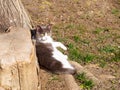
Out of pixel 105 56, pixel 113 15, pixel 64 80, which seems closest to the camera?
pixel 64 80

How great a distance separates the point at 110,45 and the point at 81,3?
101 inches

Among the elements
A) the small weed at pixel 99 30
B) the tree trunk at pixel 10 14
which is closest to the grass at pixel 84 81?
the tree trunk at pixel 10 14

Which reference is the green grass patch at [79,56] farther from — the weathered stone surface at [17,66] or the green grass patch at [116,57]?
the weathered stone surface at [17,66]

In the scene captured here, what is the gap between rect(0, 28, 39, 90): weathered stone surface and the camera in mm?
4734

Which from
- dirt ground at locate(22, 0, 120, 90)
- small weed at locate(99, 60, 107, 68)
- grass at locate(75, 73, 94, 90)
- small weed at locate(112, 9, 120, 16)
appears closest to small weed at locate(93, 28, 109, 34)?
dirt ground at locate(22, 0, 120, 90)

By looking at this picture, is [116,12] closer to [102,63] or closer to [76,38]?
[76,38]

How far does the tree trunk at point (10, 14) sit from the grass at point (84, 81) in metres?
1.37

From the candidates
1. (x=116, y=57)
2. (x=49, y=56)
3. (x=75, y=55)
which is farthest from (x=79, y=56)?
(x=49, y=56)

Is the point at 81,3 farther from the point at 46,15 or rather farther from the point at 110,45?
the point at 110,45

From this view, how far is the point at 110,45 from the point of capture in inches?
316

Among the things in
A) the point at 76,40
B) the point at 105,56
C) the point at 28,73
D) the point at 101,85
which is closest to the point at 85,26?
the point at 76,40

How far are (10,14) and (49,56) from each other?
1.01 metres

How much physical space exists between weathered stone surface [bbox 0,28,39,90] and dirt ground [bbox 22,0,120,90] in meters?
0.92

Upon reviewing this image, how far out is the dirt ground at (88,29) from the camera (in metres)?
6.54
